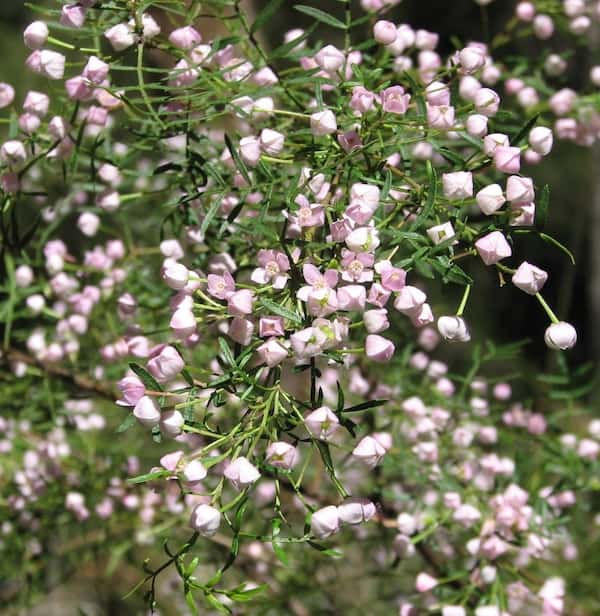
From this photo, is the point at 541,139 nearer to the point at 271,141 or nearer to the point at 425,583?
the point at 271,141

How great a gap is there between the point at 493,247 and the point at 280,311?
12 cm

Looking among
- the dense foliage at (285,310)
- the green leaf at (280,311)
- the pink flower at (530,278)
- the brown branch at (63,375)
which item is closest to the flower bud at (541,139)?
the dense foliage at (285,310)

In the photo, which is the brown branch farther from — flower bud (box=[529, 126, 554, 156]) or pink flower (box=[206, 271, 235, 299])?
flower bud (box=[529, 126, 554, 156])

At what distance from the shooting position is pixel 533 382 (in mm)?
888

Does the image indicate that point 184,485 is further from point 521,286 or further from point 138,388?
point 521,286

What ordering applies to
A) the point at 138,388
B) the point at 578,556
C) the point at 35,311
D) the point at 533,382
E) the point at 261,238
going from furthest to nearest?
the point at 578,556
the point at 533,382
the point at 35,311
the point at 261,238
the point at 138,388

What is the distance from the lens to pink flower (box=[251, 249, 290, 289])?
451mm

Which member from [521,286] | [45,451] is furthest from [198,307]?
[45,451]

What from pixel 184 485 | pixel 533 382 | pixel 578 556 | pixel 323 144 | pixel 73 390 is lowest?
pixel 578 556

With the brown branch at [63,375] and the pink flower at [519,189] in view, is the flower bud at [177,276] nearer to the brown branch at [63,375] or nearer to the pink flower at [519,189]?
the pink flower at [519,189]

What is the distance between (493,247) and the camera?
0.44 metres

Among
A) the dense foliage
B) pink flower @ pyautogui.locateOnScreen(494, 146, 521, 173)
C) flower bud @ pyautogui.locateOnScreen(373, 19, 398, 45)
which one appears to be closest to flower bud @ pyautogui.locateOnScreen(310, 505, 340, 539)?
the dense foliage

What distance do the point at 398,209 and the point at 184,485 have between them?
208mm

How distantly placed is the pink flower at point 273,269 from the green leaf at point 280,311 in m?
0.02
